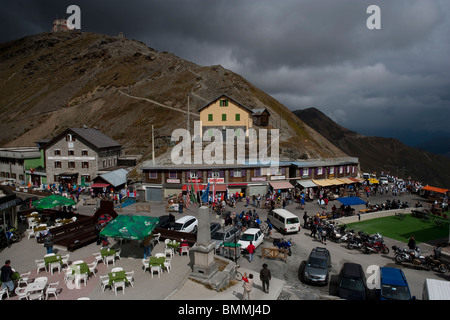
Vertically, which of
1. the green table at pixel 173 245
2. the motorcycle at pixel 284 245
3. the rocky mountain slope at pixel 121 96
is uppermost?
the rocky mountain slope at pixel 121 96

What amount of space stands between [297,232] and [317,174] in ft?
65.3

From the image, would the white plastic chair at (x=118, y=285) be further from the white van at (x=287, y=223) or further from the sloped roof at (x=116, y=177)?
the sloped roof at (x=116, y=177)

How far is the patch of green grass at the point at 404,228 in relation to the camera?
25.2 meters

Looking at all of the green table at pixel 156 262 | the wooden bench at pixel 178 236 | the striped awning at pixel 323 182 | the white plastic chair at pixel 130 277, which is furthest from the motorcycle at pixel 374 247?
the striped awning at pixel 323 182

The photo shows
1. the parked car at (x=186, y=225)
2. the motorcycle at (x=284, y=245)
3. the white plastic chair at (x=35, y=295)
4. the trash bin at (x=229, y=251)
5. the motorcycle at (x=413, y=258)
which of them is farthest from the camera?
the parked car at (x=186, y=225)

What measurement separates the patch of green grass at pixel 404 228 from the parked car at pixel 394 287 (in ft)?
42.1

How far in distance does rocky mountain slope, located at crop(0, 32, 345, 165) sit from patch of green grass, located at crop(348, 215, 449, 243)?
21538 millimetres

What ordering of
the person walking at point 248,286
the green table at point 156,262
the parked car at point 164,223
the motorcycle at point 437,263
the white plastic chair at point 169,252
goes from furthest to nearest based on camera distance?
the parked car at point 164,223 → the motorcycle at point 437,263 → the white plastic chair at point 169,252 → the green table at point 156,262 → the person walking at point 248,286

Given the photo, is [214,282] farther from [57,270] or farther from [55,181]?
[55,181]

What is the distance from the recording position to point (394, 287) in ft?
41.5

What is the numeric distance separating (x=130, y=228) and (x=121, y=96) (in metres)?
90.9

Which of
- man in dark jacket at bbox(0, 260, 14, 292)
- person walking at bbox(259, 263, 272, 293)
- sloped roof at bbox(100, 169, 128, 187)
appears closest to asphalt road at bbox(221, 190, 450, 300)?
person walking at bbox(259, 263, 272, 293)

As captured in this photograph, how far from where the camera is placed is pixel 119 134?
74.6m

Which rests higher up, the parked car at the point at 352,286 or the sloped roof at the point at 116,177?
the sloped roof at the point at 116,177
